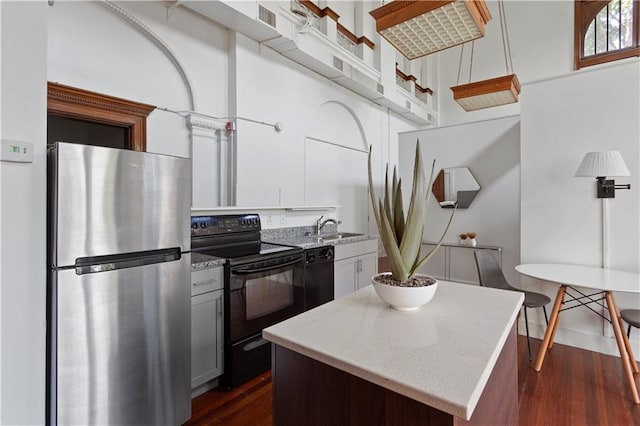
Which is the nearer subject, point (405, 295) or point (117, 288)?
point (405, 295)

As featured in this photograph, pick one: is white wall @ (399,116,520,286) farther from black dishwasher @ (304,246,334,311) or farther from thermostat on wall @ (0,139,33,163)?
thermostat on wall @ (0,139,33,163)

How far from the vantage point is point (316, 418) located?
1018 millimetres

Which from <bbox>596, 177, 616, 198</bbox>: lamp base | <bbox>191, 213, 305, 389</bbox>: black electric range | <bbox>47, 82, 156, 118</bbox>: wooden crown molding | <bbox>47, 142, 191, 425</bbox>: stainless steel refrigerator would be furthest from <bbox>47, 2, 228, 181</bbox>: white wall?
<bbox>596, 177, 616, 198</bbox>: lamp base

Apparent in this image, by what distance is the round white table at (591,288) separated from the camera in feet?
7.38

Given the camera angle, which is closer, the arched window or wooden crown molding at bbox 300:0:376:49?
wooden crown molding at bbox 300:0:376:49

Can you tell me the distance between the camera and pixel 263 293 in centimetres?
256

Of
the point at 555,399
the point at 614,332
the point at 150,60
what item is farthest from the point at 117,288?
the point at 614,332

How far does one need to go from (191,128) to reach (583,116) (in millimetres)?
3663

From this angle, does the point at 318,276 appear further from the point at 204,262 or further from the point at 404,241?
the point at 404,241

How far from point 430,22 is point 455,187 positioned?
2973 millimetres

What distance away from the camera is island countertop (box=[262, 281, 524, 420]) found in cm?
78

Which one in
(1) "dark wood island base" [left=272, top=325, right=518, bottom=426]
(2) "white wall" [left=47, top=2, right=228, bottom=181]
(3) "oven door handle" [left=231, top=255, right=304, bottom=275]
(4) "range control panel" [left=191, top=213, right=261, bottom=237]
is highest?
(2) "white wall" [left=47, top=2, right=228, bottom=181]

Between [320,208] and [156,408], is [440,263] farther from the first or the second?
[156,408]

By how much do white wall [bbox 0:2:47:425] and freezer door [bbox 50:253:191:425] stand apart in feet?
0.25
